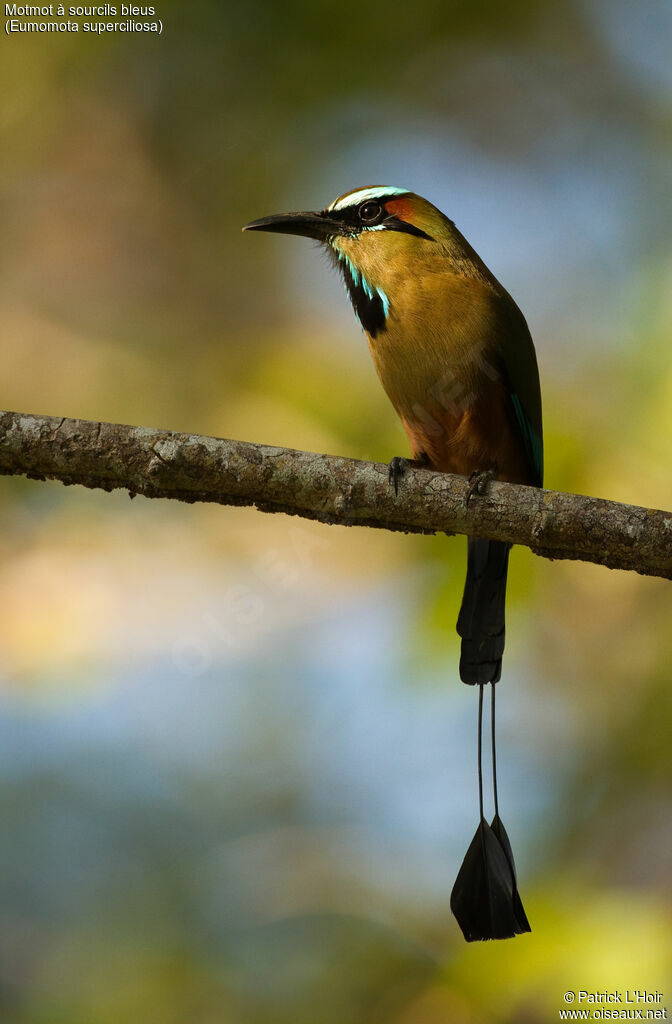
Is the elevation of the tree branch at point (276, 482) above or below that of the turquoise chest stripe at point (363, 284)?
below

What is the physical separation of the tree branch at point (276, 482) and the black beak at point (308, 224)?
51.9 inches

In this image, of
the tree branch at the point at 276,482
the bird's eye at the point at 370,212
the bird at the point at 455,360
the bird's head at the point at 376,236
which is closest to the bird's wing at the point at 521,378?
the bird at the point at 455,360

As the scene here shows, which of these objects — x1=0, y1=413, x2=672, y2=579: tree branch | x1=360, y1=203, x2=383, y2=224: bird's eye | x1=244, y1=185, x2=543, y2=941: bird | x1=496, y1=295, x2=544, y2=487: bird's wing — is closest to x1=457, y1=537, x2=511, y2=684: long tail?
x1=244, y1=185, x2=543, y2=941: bird

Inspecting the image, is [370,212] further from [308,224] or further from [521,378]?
[521,378]

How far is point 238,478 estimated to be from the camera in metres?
2.23

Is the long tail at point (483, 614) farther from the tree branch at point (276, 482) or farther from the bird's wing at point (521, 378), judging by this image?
the tree branch at point (276, 482)

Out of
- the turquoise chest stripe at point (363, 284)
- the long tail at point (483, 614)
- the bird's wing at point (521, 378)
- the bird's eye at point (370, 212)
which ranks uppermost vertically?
the bird's eye at point (370, 212)

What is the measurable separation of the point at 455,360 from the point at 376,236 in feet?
1.89

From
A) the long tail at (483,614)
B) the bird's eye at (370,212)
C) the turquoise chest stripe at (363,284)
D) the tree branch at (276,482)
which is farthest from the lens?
the bird's eye at (370,212)

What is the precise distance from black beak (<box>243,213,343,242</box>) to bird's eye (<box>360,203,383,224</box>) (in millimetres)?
82

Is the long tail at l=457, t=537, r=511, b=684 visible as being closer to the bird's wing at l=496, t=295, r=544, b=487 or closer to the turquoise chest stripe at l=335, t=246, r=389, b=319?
the bird's wing at l=496, t=295, r=544, b=487

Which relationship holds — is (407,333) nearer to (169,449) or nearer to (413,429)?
(413,429)

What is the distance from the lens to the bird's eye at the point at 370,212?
3275mm

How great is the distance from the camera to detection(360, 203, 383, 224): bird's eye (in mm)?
3275
